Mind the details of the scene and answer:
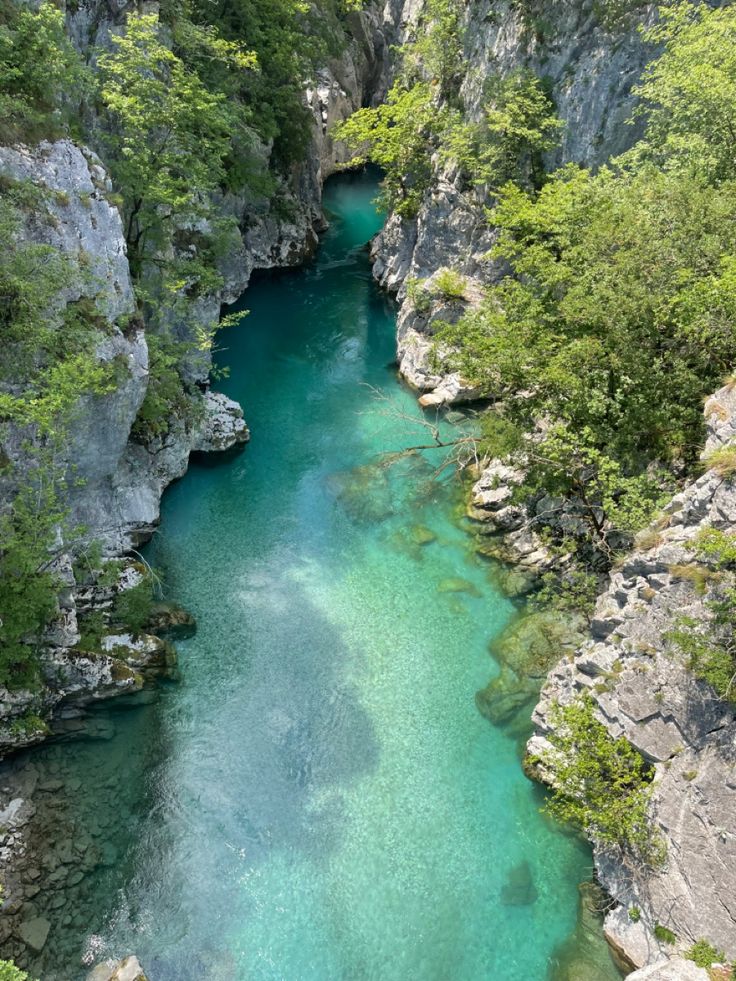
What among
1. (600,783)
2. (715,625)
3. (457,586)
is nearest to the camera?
(715,625)

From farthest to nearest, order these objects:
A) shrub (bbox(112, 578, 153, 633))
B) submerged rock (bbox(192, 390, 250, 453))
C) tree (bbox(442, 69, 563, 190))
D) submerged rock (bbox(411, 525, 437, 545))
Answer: tree (bbox(442, 69, 563, 190))
submerged rock (bbox(192, 390, 250, 453))
submerged rock (bbox(411, 525, 437, 545))
shrub (bbox(112, 578, 153, 633))

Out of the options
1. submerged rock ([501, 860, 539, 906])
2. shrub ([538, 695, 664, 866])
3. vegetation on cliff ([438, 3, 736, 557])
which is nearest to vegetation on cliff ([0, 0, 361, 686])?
vegetation on cliff ([438, 3, 736, 557])

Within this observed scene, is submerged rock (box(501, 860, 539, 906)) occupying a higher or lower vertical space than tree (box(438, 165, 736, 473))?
lower

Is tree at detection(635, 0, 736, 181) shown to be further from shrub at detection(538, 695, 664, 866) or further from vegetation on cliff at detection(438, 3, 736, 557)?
shrub at detection(538, 695, 664, 866)

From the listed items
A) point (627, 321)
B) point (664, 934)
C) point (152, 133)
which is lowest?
point (664, 934)

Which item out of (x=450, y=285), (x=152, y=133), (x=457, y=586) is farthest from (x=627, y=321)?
(x=152, y=133)

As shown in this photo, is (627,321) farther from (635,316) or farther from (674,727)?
(674,727)

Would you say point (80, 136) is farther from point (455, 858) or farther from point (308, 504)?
point (455, 858)
